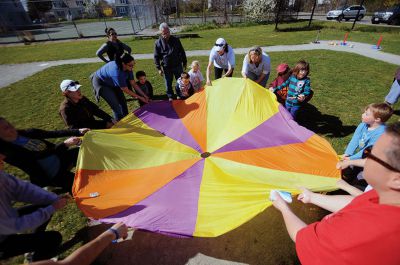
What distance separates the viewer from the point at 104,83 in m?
4.59

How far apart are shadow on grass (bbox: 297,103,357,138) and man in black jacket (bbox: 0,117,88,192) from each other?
484cm

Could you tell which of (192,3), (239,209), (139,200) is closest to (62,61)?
(139,200)

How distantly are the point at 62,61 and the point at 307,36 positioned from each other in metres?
15.5

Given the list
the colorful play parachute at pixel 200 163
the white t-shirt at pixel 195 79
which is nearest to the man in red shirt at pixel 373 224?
the colorful play parachute at pixel 200 163

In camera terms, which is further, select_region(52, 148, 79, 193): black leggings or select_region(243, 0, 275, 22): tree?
select_region(243, 0, 275, 22): tree

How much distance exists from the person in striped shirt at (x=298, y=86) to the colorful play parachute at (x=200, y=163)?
657 millimetres

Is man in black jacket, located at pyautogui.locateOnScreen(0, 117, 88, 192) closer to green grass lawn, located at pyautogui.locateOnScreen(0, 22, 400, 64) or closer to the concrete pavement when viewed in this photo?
the concrete pavement

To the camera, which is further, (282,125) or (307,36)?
(307,36)

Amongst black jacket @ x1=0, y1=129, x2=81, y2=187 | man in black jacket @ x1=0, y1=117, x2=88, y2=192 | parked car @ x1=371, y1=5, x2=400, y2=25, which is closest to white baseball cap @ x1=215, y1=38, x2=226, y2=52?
man in black jacket @ x1=0, y1=117, x2=88, y2=192

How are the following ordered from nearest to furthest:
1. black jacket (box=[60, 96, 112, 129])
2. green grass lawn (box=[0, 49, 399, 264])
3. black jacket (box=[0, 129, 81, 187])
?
1. black jacket (box=[0, 129, 81, 187])
2. black jacket (box=[60, 96, 112, 129])
3. green grass lawn (box=[0, 49, 399, 264])

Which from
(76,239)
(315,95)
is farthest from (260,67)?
(76,239)

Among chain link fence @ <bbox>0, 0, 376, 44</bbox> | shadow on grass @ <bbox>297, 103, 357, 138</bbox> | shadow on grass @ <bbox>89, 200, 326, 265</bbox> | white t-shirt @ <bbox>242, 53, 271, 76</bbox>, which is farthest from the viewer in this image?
chain link fence @ <bbox>0, 0, 376, 44</bbox>

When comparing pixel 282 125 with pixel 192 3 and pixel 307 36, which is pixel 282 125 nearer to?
Answer: pixel 307 36

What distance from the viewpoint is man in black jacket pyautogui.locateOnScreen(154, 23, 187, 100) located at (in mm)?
5539
